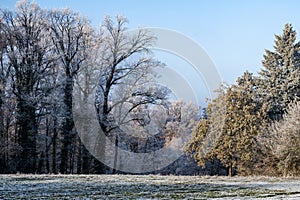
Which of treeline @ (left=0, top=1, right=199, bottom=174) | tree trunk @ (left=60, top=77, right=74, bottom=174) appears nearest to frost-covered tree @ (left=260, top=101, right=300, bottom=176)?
treeline @ (left=0, top=1, right=199, bottom=174)

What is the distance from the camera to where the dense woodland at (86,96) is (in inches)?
966

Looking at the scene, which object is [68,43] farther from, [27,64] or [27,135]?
[27,135]

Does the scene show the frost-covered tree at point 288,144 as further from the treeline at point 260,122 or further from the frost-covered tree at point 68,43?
the frost-covered tree at point 68,43

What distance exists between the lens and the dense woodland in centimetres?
2455

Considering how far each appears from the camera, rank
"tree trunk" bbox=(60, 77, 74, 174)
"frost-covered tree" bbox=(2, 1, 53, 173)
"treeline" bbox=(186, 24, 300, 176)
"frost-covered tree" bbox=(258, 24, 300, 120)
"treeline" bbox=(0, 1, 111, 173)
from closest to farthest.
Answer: "treeline" bbox=(186, 24, 300, 176), "treeline" bbox=(0, 1, 111, 173), "frost-covered tree" bbox=(2, 1, 53, 173), "tree trunk" bbox=(60, 77, 74, 174), "frost-covered tree" bbox=(258, 24, 300, 120)

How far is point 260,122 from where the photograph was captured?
2584 centimetres

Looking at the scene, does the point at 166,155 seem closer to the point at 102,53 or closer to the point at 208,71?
the point at 208,71

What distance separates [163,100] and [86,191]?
1516 cm

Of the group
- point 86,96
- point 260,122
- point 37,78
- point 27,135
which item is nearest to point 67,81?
point 86,96

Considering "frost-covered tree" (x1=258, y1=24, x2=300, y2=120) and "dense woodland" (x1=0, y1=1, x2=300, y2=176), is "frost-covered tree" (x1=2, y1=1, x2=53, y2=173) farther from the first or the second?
"frost-covered tree" (x1=258, y1=24, x2=300, y2=120)

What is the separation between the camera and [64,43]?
26.7 meters

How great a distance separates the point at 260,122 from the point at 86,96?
1285 centimetres

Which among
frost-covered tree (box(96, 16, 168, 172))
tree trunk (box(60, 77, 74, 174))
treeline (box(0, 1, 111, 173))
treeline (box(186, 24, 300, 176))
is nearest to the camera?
treeline (box(186, 24, 300, 176))

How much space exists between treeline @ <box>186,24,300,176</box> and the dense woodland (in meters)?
0.08
